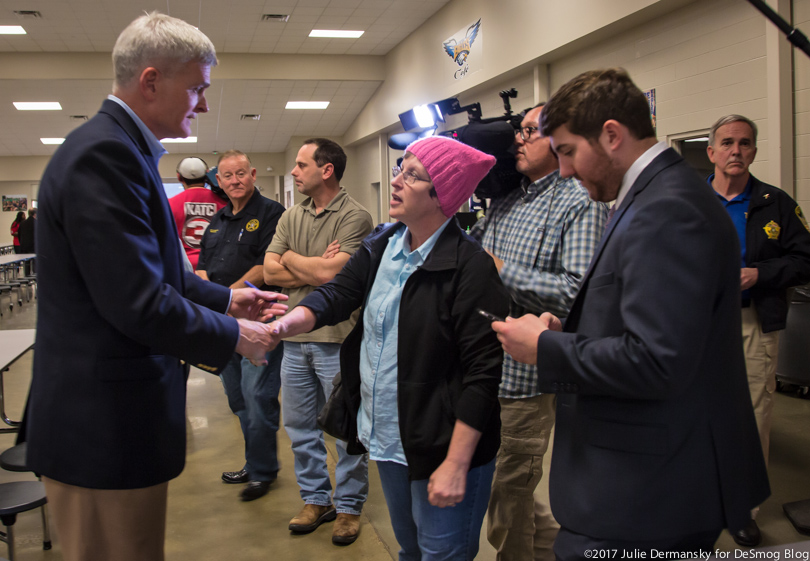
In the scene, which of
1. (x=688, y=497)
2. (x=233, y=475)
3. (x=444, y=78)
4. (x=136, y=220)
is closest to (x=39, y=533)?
(x=233, y=475)

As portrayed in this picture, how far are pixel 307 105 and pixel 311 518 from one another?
496 inches

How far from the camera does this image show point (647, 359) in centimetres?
104

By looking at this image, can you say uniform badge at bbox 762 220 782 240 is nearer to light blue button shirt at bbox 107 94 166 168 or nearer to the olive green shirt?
the olive green shirt

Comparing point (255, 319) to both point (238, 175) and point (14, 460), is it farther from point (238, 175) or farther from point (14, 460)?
point (238, 175)

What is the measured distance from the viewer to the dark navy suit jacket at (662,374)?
41.0 inches

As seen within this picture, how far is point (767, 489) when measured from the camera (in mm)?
1195

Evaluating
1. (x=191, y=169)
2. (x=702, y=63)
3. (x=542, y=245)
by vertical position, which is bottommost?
(x=542, y=245)

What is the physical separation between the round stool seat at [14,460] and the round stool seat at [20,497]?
0.10 meters

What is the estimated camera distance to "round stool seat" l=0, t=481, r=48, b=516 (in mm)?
2117

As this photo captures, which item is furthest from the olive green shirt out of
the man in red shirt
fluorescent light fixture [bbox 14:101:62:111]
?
fluorescent light fixture [bbox 14:101:62:111]

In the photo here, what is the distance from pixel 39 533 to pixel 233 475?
94 centimetres

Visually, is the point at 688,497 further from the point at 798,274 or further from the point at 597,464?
the point at 798,274

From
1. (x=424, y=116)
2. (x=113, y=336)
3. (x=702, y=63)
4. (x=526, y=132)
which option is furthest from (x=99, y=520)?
(x=702, y=63)

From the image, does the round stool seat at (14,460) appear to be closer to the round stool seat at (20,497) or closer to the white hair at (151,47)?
the round stool seat at (20,497)
